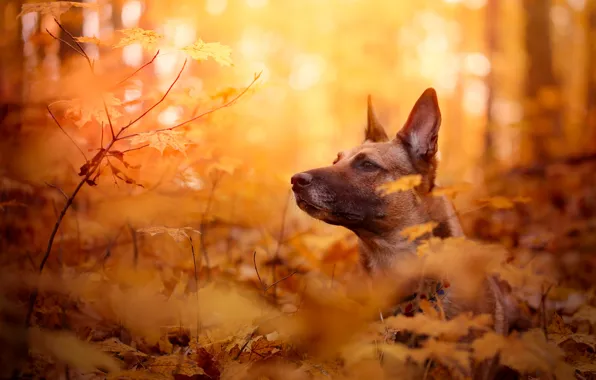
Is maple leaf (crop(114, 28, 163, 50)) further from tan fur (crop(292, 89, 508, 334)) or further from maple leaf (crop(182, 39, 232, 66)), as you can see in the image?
tan fur (crop(292, 89, 508, 334))

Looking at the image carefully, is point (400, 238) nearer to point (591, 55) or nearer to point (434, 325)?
point (434, 325)

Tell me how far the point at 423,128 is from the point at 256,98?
403 inches

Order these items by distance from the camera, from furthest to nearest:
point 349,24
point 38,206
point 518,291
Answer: point 349,24 < point 38,206 < point 518,291

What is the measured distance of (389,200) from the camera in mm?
4152

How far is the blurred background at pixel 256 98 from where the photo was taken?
412 cm

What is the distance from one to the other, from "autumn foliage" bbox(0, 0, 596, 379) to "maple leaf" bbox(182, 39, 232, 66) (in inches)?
0.6

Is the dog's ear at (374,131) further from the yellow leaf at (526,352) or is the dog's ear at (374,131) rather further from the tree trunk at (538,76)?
the tree trunk at (538,76)

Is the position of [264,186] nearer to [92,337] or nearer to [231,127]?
[231,127]

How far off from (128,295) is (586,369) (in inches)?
105

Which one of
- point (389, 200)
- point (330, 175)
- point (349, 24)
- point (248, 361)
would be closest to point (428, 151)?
point (389, 200)

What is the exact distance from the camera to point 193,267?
14.3 ft

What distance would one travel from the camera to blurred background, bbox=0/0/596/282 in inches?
162

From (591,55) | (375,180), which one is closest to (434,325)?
(375,180)

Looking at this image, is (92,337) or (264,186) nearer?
(92,337)
